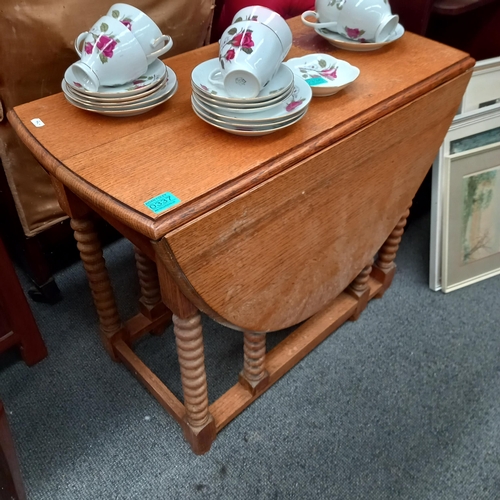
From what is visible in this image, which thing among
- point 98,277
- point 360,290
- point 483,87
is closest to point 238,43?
point 98,277

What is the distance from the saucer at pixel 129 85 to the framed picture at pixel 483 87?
0.90 meters

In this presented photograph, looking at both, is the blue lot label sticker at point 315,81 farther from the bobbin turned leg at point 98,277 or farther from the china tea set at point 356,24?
the bobbin turned leg at point 98,277

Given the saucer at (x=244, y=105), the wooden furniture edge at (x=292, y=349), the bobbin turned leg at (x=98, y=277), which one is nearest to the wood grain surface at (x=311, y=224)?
the saucer at (x=244, y=105)

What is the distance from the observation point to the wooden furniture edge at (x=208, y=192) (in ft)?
2.14

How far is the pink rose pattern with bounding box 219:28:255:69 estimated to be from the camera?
0.75 meters

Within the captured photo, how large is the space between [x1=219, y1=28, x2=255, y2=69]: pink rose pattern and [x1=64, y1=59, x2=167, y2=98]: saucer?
139 mm

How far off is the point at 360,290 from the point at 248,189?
0.73m

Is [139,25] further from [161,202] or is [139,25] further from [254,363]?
[254,363]

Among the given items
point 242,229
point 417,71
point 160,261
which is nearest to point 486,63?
point 417,71

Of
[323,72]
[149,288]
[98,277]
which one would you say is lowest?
[149,288]

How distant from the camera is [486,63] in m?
1.34

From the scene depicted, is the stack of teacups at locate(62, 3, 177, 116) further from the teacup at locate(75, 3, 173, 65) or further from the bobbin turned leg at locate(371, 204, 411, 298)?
the bobbin turned leg at locate(371, 204, 411, 298)

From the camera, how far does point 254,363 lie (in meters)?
1.13

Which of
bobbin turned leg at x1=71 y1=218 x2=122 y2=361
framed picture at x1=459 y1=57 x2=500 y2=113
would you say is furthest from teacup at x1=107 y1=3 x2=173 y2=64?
framed picture at x1=459 y1=57 x2=500 y2=113
